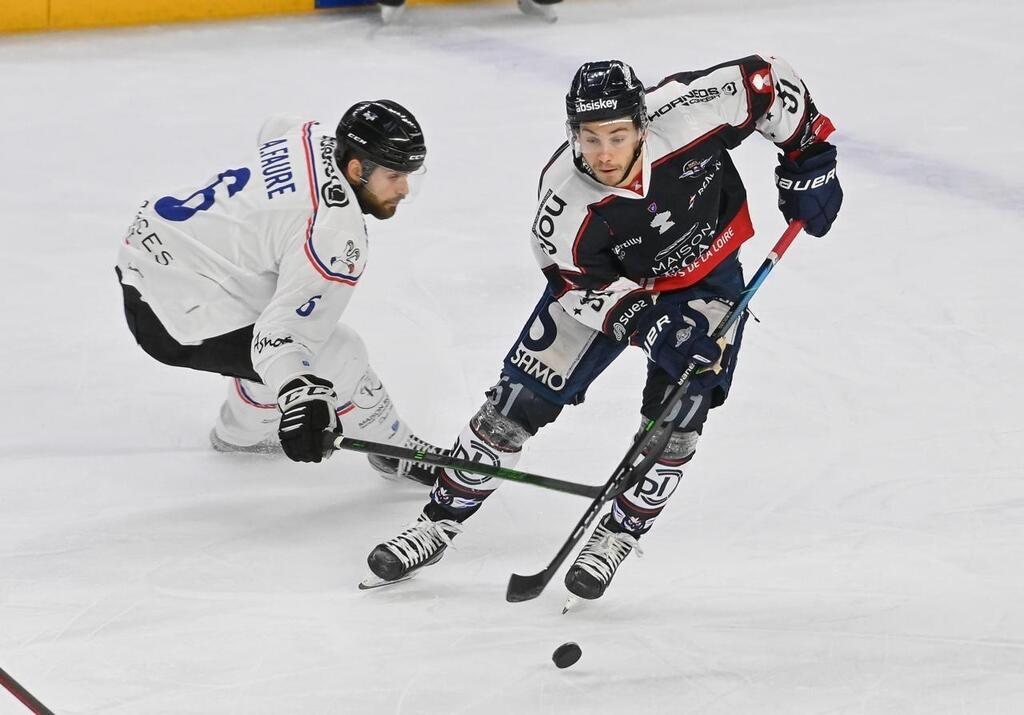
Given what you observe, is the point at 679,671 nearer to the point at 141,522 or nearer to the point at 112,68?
the point at 141,522

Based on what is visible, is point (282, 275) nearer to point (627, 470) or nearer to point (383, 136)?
point (383, 136)

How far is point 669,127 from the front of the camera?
264 centimetres

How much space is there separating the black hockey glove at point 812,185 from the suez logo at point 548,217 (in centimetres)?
62

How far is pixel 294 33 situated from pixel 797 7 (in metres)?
2.80

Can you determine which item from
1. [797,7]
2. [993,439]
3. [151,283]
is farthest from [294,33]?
[993,439]

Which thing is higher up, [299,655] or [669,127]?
[669,127]

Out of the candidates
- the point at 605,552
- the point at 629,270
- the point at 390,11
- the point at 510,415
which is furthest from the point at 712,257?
the point at 390,11

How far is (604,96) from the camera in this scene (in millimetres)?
2428

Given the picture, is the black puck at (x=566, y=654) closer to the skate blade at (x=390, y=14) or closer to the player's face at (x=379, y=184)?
the player's face at (x=379, y=184)

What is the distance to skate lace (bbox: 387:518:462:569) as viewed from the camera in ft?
8.71

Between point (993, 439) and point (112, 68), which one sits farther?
point (112, 68)

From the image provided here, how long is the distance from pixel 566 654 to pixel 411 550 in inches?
18.7

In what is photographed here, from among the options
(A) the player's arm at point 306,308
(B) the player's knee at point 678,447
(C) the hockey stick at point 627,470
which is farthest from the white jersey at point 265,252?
(B) the player's knee at point 678,447

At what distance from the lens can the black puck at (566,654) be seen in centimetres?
231
